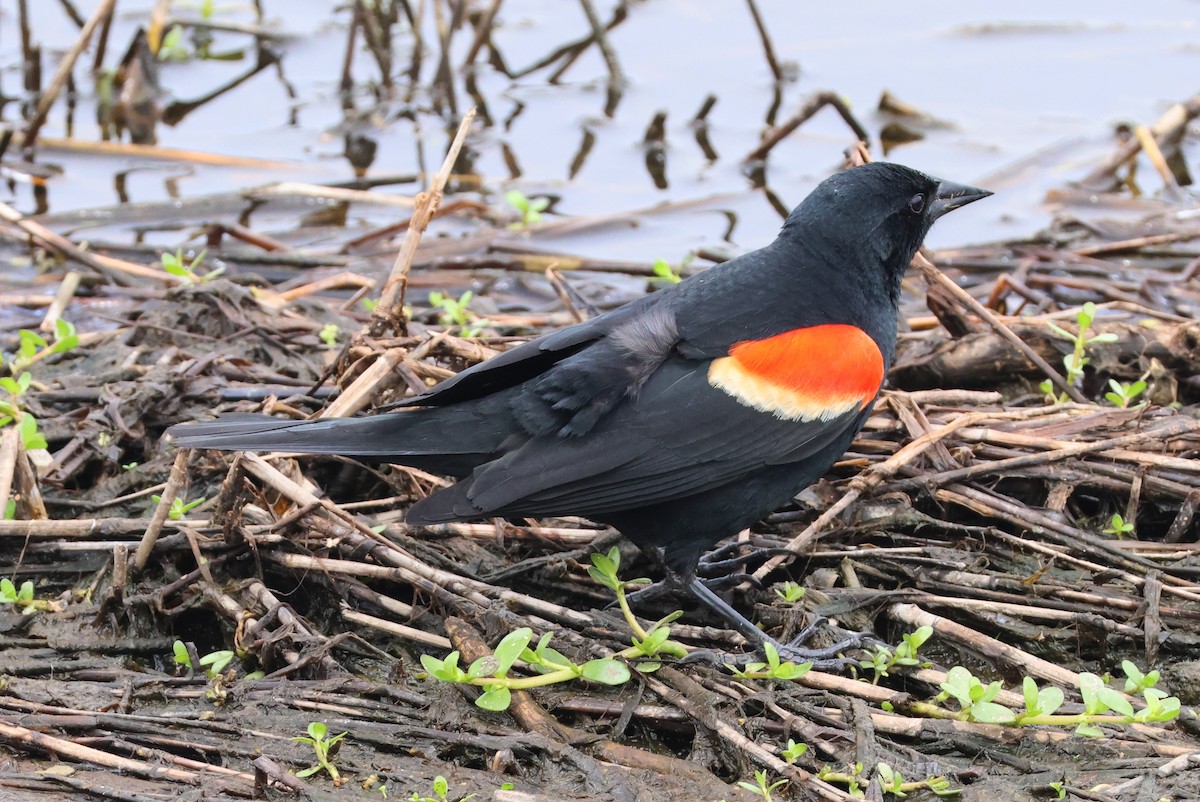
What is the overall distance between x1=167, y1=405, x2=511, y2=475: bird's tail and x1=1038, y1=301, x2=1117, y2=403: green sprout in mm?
2062

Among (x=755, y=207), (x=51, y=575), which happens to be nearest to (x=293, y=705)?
A: (x=51, y=575)

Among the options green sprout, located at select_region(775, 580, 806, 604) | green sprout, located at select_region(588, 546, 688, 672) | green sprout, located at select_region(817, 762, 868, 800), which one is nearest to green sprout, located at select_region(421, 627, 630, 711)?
green sprout, located at select_region(588, 546, 688, 672)

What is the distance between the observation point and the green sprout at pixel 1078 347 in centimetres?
443

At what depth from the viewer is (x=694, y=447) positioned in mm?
3561

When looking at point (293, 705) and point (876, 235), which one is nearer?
point (293, 705)

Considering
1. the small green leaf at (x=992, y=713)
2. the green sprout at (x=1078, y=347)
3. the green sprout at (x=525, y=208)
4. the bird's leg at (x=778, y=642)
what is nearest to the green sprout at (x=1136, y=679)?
the small green leaf at (x=992, y=713)

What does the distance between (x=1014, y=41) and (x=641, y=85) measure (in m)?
2.70

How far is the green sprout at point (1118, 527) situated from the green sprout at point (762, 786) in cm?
160

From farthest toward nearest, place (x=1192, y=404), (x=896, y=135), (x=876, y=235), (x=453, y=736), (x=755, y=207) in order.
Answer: (x=896, y=135)
(x=755, y=207)
(x=1192, y=404)
(x=876, y=235)
(x=453, y=736)

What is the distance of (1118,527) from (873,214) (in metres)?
1.20

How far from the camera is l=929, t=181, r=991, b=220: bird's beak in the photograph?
4227 mm

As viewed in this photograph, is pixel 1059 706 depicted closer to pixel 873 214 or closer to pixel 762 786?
pixel 762 786

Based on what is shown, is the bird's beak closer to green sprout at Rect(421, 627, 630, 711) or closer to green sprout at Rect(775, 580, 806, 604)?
green sprout at Rect(775, 580, 806, 604)

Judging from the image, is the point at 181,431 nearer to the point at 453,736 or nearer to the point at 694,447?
the point at 453,736
